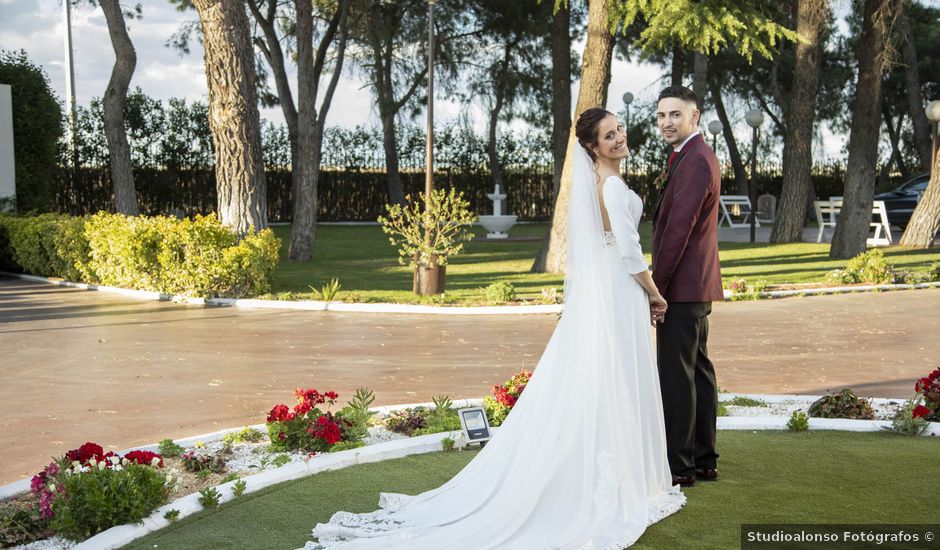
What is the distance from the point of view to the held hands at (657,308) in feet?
17.9

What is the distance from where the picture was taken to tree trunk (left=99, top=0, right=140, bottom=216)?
23.2m

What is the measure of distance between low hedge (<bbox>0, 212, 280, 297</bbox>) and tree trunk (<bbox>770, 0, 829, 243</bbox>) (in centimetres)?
1368

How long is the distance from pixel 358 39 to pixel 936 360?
27.1m

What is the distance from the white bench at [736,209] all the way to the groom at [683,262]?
26.9m

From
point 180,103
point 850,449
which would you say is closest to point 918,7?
point 180,103

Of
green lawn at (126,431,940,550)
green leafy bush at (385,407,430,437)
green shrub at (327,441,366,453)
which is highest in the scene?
green leafy bush at (385,407,430,437)

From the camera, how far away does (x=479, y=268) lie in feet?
68.0

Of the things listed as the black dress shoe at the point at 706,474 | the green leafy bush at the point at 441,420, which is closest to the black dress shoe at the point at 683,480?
the black dress shoe at the point at 706,474

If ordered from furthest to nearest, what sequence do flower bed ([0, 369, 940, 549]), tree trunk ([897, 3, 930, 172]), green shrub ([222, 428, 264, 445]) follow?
tree trunk ([897, 3, 930, 172]) < green shrub ([222, 428, 264, 445]) < flower bed ([0, 369, 940, 549])

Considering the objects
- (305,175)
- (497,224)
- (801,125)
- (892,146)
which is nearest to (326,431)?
(305,175)

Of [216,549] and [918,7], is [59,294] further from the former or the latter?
[918,7]

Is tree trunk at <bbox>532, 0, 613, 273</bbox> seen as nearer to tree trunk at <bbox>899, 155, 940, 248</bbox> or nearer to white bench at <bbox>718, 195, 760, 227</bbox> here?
tree trunk at <bbox>899, 155, 940, 248</bbox>

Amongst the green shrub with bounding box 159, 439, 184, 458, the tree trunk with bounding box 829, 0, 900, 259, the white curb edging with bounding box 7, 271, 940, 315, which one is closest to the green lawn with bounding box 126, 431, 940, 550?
the green shrub with bounding box 159, 439, 184, 458

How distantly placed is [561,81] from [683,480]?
716 inches
